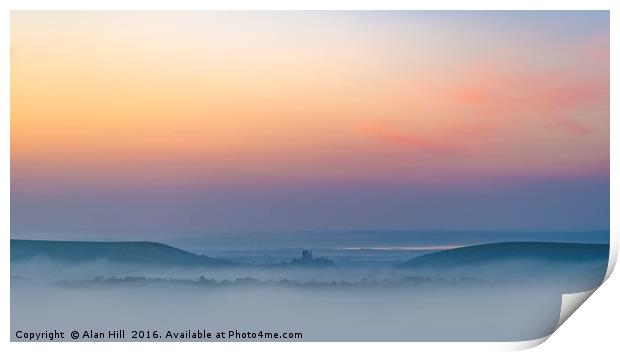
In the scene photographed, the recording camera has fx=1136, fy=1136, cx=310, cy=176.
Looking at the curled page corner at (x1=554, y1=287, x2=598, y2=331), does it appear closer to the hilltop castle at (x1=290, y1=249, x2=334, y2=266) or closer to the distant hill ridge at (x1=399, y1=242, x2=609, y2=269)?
the distant hill ridge at (x1=399, y1=242, x2=609, y2=269)

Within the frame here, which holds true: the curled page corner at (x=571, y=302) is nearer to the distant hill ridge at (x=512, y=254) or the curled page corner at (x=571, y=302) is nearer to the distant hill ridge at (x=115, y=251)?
the distant hill ridge at (x=512, y=254)

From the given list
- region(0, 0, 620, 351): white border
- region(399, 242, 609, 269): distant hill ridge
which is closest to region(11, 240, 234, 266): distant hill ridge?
region(0, 0, 620, 351): white border

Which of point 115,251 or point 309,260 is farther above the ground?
point 115,251
